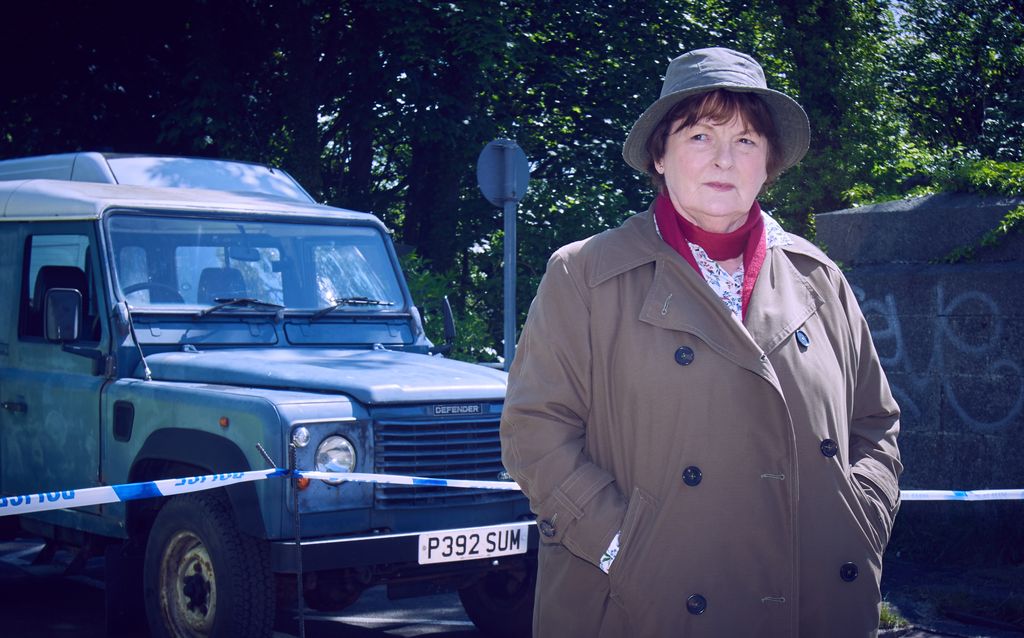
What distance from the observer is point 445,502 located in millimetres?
5609

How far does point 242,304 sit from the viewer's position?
20.9 ft

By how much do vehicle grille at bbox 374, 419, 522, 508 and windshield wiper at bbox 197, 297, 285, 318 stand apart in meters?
1.30

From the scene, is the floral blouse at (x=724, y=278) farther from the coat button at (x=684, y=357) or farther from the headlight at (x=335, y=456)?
the headlight at (x=335, y=456)

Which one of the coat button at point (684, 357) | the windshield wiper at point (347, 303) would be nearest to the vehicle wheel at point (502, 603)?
the windshield wiper at point (347, 303)

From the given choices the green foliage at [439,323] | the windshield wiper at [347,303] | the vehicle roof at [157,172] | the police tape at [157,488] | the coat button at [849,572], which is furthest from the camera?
the green foliage at [439,323]

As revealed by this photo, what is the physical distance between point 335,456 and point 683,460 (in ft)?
9.80

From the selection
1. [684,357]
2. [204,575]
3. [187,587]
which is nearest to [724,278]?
[684,357]

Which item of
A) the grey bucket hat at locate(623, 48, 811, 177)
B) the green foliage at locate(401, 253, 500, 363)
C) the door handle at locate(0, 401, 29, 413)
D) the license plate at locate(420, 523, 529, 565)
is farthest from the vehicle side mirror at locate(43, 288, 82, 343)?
the green foliage at locate(401, 253, 500, 363)

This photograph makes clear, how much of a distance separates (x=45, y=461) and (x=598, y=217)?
856 cm

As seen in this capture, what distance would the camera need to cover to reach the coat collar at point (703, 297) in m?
2.64

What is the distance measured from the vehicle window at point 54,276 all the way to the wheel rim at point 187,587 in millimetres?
1293

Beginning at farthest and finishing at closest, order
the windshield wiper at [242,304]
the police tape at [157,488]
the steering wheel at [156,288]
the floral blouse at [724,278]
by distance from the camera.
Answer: the windshield wiper at [242,304] < the steering wheel at [156,288] < the police tape at [157,488] < the floral blouse at [724,278]

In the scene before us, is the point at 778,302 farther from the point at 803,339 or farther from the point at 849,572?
the point at 849,572

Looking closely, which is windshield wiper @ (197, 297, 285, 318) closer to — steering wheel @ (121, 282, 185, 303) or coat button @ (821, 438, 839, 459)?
steering wheel @ (121, 282, 185, 303)
